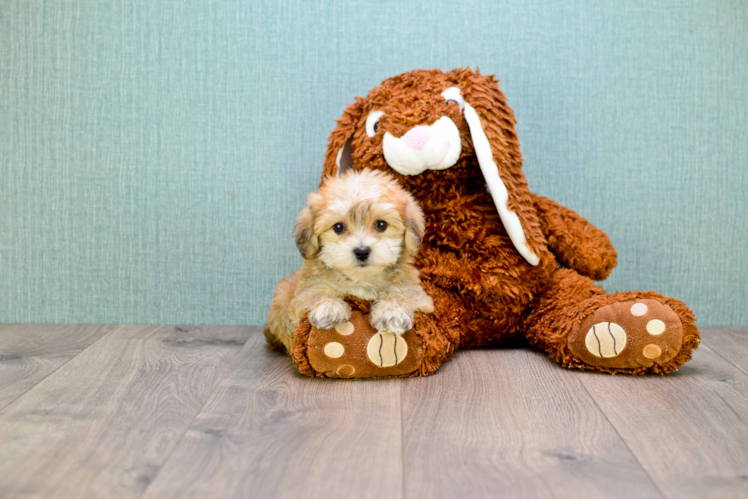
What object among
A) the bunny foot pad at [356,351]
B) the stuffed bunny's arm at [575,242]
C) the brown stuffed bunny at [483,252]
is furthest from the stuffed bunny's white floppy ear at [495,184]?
the bunny foot pad at [356,351]

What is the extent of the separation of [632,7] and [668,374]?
1.28 metres

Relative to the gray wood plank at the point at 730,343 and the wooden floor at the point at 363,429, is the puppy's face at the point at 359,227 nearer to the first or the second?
the wooden floor at the point at 363,429

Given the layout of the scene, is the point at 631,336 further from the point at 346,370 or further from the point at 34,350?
the point at 34,350

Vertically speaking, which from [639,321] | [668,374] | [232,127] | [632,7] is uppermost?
[632,7]

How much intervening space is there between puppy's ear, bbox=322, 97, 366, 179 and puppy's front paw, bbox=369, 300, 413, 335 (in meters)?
0.49

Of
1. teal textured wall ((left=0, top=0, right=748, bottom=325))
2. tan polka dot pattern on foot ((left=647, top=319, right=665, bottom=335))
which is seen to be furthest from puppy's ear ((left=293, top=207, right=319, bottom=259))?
tan polka dot pattern on foot ((left=647, top=319, right=665, bottom=335))

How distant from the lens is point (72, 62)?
218 cm

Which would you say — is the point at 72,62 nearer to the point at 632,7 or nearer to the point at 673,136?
the point at 632,7

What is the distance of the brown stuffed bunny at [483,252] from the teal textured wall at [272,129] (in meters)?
0.34

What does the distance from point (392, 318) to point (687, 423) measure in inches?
27.5

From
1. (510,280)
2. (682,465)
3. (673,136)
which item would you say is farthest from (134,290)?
(673,136)

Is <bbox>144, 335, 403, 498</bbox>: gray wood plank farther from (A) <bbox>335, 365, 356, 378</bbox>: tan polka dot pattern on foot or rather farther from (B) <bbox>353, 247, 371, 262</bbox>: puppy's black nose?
(B) <bbox>353, 247, 371, 262</bbox>: puppy's black nose

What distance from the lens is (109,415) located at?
4.48ft

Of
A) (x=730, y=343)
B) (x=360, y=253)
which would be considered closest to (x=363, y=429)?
(x=360, y=253)
